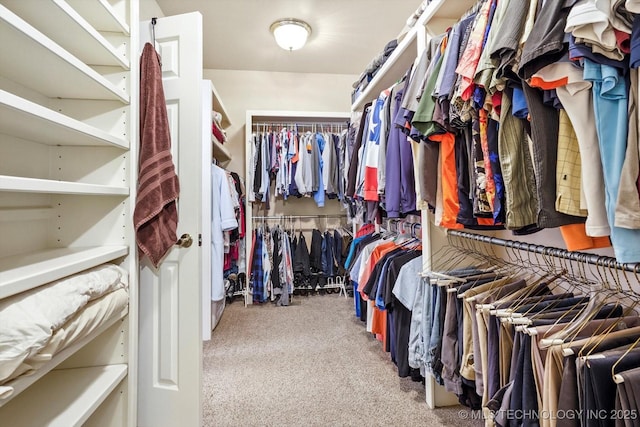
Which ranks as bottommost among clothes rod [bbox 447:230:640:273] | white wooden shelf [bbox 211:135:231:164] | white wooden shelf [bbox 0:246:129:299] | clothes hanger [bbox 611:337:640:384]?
clothes hanger [bbox 611:337:640:384]

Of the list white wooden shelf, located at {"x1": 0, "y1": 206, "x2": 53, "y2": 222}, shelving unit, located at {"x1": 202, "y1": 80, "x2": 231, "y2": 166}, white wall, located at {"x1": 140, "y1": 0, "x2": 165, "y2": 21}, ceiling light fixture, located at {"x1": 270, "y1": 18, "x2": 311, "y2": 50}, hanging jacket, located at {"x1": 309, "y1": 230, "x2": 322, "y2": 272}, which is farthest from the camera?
hanging jacket, located at {"x1": 309, "y1": 230, "x2": 322, "y2": 272}

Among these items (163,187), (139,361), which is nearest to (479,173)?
(163,187)

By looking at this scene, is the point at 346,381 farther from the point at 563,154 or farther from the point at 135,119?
the point at 135,119

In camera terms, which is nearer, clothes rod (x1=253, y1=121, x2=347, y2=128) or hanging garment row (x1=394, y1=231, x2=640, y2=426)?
hanging garment row (x1=394, y1=231, x2=640, y2=426)

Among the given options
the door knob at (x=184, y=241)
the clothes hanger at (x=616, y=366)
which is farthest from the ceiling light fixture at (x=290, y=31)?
the clothes hanger at (x=616, y=366)

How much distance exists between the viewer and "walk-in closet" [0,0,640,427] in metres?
0.68

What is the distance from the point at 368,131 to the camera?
77.3 inches

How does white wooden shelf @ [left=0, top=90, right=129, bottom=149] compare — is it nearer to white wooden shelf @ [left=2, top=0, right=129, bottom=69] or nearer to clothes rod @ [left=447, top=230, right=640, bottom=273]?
white wooden shelf @ [left=2, top=0, right=129, bottom=69]

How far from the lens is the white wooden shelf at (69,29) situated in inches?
34.7

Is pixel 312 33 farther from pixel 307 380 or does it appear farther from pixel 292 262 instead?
pixel 307 380

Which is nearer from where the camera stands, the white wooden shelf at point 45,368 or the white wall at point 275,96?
the white wooden shelf at point 45,368

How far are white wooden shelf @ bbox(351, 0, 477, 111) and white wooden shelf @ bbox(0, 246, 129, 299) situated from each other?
1706 mm

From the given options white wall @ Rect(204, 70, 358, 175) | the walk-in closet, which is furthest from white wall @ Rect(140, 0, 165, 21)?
white wall @ Rect(204, 70, 358, 175)

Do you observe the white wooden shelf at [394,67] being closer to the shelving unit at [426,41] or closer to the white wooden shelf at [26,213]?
the shelving unit at [426,41]
